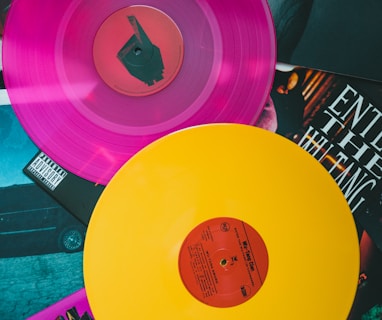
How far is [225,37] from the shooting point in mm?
739

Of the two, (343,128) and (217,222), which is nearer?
(217,222)

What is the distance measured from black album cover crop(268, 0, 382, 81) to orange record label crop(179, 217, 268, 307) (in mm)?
348

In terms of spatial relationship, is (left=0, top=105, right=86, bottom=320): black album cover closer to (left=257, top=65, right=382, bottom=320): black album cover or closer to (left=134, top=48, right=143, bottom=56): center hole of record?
(left=134, top=48, right=143, bottom=56): center hole of record

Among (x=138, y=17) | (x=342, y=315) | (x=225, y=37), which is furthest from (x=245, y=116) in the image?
(x=342, y=315)

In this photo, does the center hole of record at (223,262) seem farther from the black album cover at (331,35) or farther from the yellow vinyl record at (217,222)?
the black album cover at (331,35)

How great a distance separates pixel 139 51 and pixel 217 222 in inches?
13.3

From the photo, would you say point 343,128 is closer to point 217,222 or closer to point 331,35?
point 331,35

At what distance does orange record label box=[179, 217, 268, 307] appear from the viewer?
71 cm

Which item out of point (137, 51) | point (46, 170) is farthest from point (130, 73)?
point (46, 170)

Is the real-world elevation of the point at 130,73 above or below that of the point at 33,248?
above

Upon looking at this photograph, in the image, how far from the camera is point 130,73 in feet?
2.49

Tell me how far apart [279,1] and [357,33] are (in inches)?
6.5

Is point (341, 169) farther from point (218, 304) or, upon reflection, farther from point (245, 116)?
point (218, 304)

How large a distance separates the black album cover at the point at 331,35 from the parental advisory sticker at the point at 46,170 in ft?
1.58
